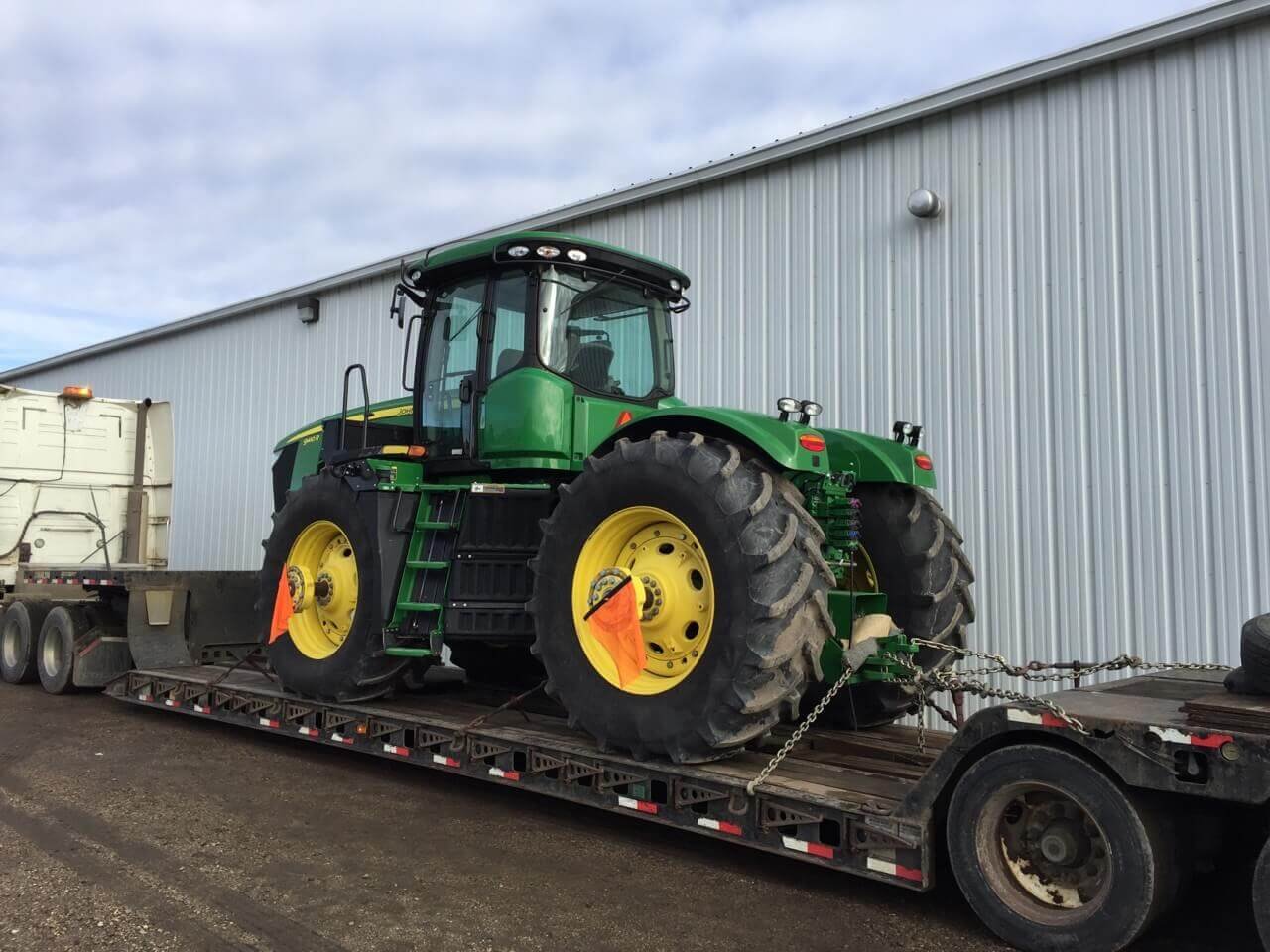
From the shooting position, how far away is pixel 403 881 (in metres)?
4.46

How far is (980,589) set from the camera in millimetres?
8281

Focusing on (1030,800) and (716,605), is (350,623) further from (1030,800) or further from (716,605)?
(1030,800)

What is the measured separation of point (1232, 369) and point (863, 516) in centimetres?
314

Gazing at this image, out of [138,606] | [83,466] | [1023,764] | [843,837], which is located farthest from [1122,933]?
[83,466]

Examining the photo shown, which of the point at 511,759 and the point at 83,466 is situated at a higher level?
the point at 83,466

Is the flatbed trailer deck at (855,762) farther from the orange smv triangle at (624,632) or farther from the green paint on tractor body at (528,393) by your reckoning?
the green paint on tractor body at (528,393)

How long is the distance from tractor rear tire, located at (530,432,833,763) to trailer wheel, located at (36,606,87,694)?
22.4 ft

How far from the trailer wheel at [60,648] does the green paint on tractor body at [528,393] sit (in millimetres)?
4843

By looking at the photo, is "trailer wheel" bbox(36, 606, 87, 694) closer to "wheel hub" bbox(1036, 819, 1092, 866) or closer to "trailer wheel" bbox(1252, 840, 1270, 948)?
"wheel hub" bbox(1036, 819, 1092, 866)

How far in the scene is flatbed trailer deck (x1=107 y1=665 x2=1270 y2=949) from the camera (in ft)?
10.8

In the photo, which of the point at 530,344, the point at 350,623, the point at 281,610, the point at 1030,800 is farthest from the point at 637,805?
the point at 281,610

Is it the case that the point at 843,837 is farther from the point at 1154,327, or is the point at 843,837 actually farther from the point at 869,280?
the point at 869,280

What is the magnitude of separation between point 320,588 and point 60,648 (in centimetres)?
500

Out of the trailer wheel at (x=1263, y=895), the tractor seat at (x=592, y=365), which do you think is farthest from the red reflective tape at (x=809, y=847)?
the tractor seat at (x=592, y=365)
